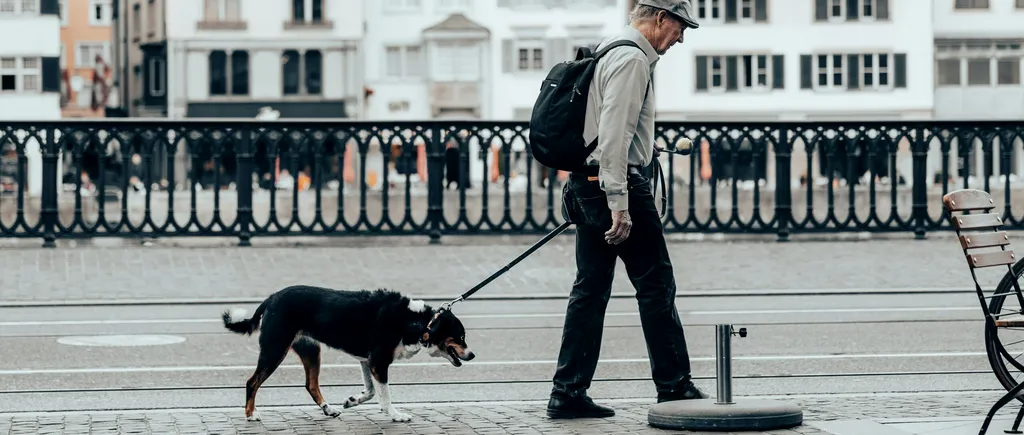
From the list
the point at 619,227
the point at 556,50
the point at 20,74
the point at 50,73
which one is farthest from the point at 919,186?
the point at 556,50

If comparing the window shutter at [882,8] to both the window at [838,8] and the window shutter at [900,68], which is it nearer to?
the window at [838,8]

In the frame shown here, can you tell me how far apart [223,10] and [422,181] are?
203 feet

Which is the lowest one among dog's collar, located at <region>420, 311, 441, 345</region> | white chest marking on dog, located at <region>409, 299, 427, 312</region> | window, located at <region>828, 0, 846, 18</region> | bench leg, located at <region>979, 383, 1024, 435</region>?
bench leg, located at <region>979, 383, 1024, 435</region>

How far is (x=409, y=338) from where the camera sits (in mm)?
8195

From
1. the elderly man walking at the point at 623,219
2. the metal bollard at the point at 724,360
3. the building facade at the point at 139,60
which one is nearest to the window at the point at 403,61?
the building facade at the point at 139,60

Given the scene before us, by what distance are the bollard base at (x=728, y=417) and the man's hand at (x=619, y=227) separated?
80 centimetres

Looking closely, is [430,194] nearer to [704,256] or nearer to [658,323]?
[704,256]

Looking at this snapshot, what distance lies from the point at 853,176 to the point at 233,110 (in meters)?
63.3

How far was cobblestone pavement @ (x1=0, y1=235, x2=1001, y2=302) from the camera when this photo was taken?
55.4 ft

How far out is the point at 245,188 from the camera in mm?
20734

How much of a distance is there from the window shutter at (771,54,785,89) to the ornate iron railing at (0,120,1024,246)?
60.0 metres

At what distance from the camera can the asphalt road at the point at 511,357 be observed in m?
9.94

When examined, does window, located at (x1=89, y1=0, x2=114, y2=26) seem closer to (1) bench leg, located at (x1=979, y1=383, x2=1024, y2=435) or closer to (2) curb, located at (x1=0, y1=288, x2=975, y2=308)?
(2) curb, located at (x1=0, y1=288, x2=975, y2=308)

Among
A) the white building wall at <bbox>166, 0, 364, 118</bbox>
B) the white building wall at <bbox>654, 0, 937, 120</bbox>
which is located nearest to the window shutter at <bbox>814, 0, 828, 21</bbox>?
the white building wall at <bbox>654, 0, 937, 120</bbox>
